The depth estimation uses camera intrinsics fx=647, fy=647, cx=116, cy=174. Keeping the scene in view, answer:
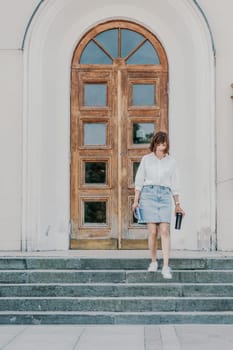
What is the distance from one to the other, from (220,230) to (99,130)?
2565 millimetres

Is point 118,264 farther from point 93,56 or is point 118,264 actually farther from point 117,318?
point 93,56

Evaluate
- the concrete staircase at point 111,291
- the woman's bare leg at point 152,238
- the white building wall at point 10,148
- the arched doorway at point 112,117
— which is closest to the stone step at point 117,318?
the concrete staircase at point 111,291

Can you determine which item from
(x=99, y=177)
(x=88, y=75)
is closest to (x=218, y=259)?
(x=99, y=177)

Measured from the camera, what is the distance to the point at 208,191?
9.95 m

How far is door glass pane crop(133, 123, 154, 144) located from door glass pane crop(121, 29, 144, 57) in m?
1.25

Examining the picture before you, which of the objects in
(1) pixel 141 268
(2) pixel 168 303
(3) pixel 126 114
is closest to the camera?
(2) pixel 168 303

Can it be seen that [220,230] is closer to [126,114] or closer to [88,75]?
[126,114]

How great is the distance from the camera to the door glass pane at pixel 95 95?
1068cm

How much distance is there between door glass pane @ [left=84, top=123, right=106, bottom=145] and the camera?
1063cm

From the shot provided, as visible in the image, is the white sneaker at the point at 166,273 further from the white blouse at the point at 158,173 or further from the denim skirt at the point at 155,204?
the white blouse at the point at 158,173

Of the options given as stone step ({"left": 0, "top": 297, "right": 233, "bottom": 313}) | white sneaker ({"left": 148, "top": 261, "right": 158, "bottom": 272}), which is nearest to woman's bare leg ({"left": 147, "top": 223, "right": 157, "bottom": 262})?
white sneaker ({"left": 148, "top": 261, "right": 158, "bottom": 272})

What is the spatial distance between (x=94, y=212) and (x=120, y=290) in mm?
2951

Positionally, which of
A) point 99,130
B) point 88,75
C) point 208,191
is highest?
point 88,75

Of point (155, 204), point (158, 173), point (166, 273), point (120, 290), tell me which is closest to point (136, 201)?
point (155, 204)
